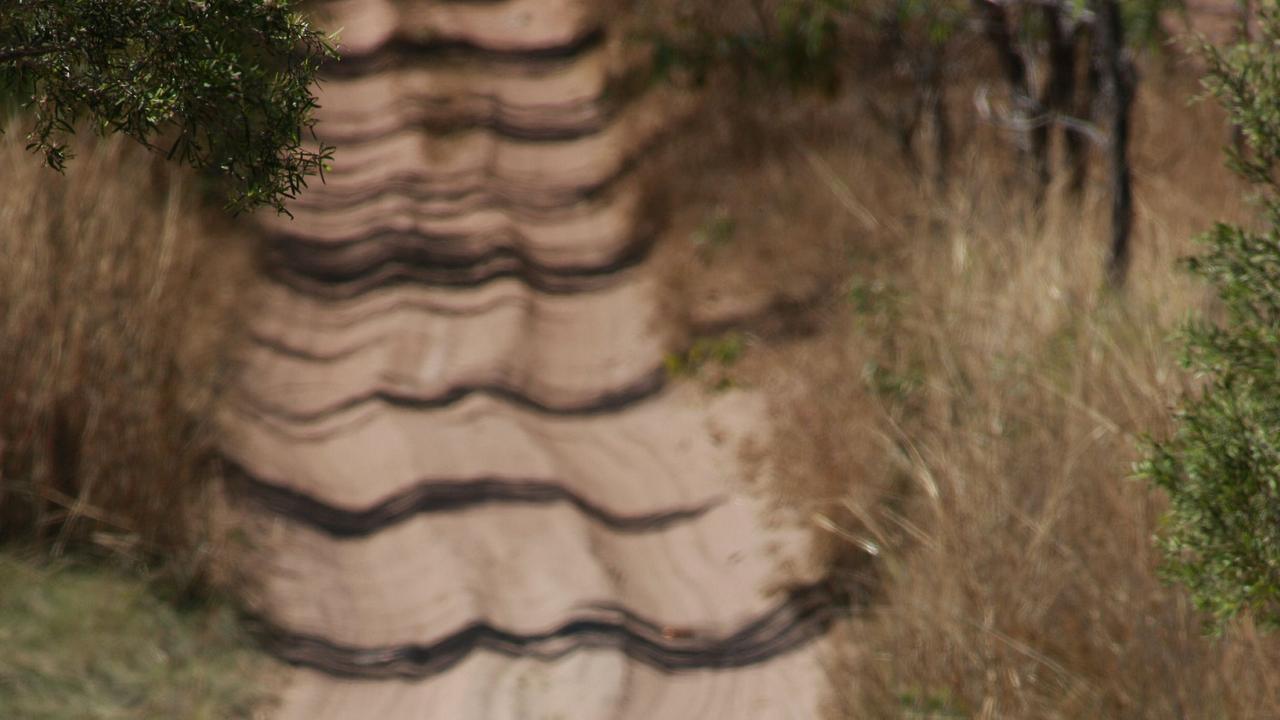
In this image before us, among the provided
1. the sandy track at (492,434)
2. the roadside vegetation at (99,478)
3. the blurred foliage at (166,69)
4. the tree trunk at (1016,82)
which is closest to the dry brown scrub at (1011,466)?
the tree trunk at (1016,82)

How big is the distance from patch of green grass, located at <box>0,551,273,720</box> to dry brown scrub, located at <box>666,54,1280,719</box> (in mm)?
2176

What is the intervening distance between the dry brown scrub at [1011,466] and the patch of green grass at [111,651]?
218 cm

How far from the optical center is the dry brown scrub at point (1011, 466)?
4.02 metres

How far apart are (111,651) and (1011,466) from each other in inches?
121

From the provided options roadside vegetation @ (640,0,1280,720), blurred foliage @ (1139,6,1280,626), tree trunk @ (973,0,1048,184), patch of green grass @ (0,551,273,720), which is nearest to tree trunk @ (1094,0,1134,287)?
roadside vegetation @ (640,0,1280,720)

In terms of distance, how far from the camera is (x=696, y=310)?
7980 millimetres

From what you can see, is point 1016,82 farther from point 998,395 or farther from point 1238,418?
point 1238,418

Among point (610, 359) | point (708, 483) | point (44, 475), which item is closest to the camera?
Answer: point (44, 475)

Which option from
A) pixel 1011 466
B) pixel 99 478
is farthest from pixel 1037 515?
pixel 99 478

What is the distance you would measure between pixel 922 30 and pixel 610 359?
99.3 inches

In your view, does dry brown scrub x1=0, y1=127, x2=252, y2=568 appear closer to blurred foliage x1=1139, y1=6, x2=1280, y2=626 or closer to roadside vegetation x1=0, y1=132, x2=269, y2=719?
roadside vegetation x1=0, y1=132, x2=269, y2=719

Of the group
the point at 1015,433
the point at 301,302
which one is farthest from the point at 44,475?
the point at 1015,433

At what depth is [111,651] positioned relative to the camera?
195 inches

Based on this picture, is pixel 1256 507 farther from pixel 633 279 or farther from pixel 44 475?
→ pixel 633 279
